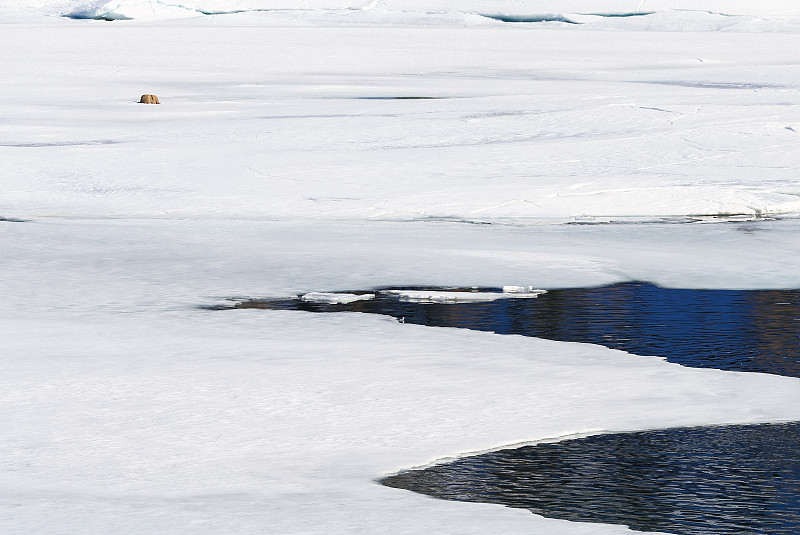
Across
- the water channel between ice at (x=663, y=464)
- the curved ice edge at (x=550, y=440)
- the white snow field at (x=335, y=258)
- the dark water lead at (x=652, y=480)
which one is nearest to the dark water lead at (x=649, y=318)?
the water channel between ice at (x=663, y=464)

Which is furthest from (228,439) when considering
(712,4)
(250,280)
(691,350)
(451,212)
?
(712,4)

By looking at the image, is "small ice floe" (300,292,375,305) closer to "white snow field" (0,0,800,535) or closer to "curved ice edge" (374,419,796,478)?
"white snow field" (0,0,800,535)

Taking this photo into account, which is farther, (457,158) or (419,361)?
(457,158)

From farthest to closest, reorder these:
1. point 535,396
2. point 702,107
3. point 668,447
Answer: point 702,107
point 535,396
point 668,447

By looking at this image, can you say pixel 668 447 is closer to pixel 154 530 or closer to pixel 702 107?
pixel 154 530

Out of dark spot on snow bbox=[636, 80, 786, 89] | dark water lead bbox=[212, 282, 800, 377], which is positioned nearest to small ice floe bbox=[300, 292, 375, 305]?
dark water lead bbox=[212, 282, 800, 377]

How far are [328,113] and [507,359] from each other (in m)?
9.67

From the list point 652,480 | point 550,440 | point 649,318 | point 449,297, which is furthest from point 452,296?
point 652,480

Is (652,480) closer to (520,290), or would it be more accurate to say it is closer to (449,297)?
(449,297)

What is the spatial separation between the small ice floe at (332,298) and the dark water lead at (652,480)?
2550 millimetres

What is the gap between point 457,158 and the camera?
35.3ft

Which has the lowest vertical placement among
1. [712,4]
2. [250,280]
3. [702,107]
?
[250,280]

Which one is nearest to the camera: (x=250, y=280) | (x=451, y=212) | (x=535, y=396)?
(x=535, y=396)

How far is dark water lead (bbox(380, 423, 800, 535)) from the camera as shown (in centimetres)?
319
